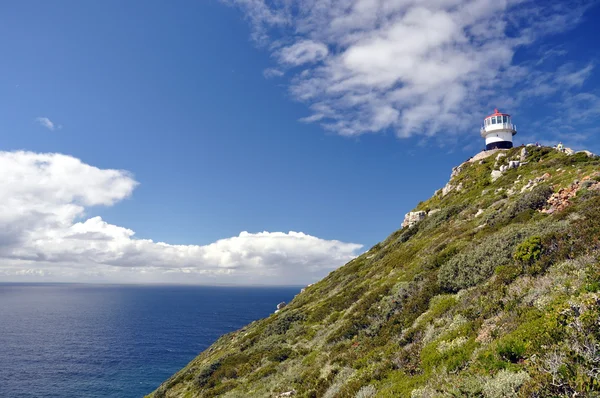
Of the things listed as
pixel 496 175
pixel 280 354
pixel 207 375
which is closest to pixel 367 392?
pixel 280 354

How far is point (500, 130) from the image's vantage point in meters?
65.4

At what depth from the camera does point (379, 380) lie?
43.2ft

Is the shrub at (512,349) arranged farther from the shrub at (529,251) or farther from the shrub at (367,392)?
the shrub at (529,251)

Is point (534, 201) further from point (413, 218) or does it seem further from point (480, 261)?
point (413, 218)

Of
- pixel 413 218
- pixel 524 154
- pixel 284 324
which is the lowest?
pixel 284 324

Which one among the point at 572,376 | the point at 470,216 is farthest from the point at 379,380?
the point at 470,216

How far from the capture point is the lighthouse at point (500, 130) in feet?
214

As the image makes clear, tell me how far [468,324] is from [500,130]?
212ft

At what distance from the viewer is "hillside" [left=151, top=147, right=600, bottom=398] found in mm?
8664

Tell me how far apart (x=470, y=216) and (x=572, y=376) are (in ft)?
98.9

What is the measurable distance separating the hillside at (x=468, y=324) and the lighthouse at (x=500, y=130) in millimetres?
32146

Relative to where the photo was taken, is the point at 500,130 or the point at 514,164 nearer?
the point at 514,164

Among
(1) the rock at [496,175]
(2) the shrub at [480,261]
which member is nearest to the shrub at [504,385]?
(2) the shrub at [480,261]

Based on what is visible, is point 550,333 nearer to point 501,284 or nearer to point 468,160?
point 501,284
